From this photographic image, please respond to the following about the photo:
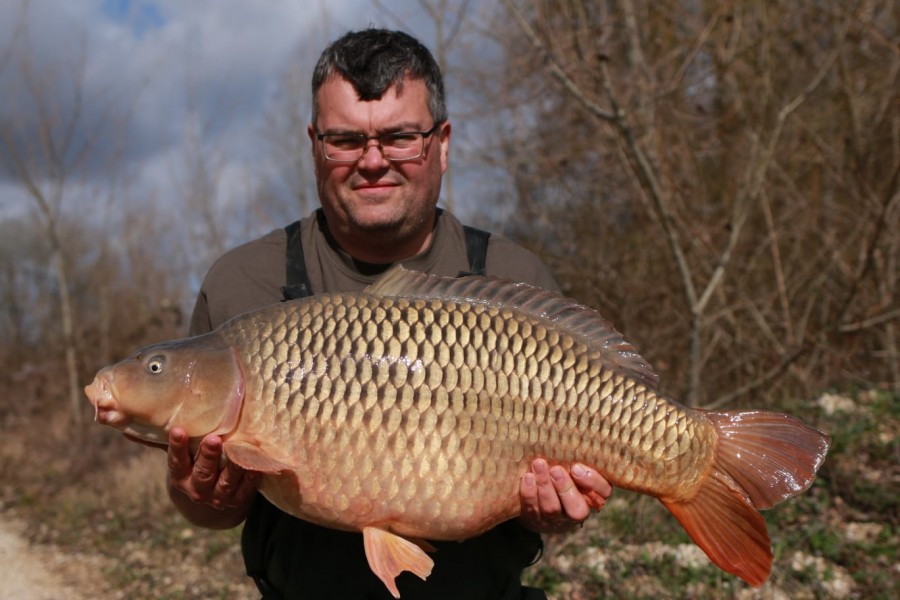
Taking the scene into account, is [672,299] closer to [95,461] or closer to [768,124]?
[768,124]

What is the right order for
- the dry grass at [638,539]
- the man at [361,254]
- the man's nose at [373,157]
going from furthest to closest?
the dry grass at [638,539], the man's nose at [373,157], the man at [361,254]

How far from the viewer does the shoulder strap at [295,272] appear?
1.79 meters

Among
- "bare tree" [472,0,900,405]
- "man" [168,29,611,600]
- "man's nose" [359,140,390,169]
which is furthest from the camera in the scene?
"bare tree" [472,0,900,405]

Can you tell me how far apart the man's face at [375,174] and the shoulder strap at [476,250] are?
0.47ft

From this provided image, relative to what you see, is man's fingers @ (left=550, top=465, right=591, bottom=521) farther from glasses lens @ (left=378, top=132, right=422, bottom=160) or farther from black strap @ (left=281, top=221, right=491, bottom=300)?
glasses lens @ (left=378, top=132, right=422, bottom=160)

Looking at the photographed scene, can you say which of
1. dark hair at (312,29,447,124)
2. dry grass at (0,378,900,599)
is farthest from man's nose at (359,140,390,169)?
dry grass at (0,378,900,599)

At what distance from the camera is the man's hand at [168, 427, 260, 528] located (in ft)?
4.96

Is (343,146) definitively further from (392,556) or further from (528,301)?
(392,556)

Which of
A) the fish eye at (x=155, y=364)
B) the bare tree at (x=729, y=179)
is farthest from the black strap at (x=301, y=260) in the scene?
the bare tree at (x=729, y=179)

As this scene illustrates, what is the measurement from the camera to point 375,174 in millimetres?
1866

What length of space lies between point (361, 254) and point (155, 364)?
0.59m

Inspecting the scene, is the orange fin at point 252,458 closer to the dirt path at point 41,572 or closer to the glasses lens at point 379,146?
the glasses lens at point 379,146

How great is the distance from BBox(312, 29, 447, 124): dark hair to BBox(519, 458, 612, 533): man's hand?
913 millimetres

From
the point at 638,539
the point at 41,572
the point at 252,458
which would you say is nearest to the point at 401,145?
the point at 252,458
